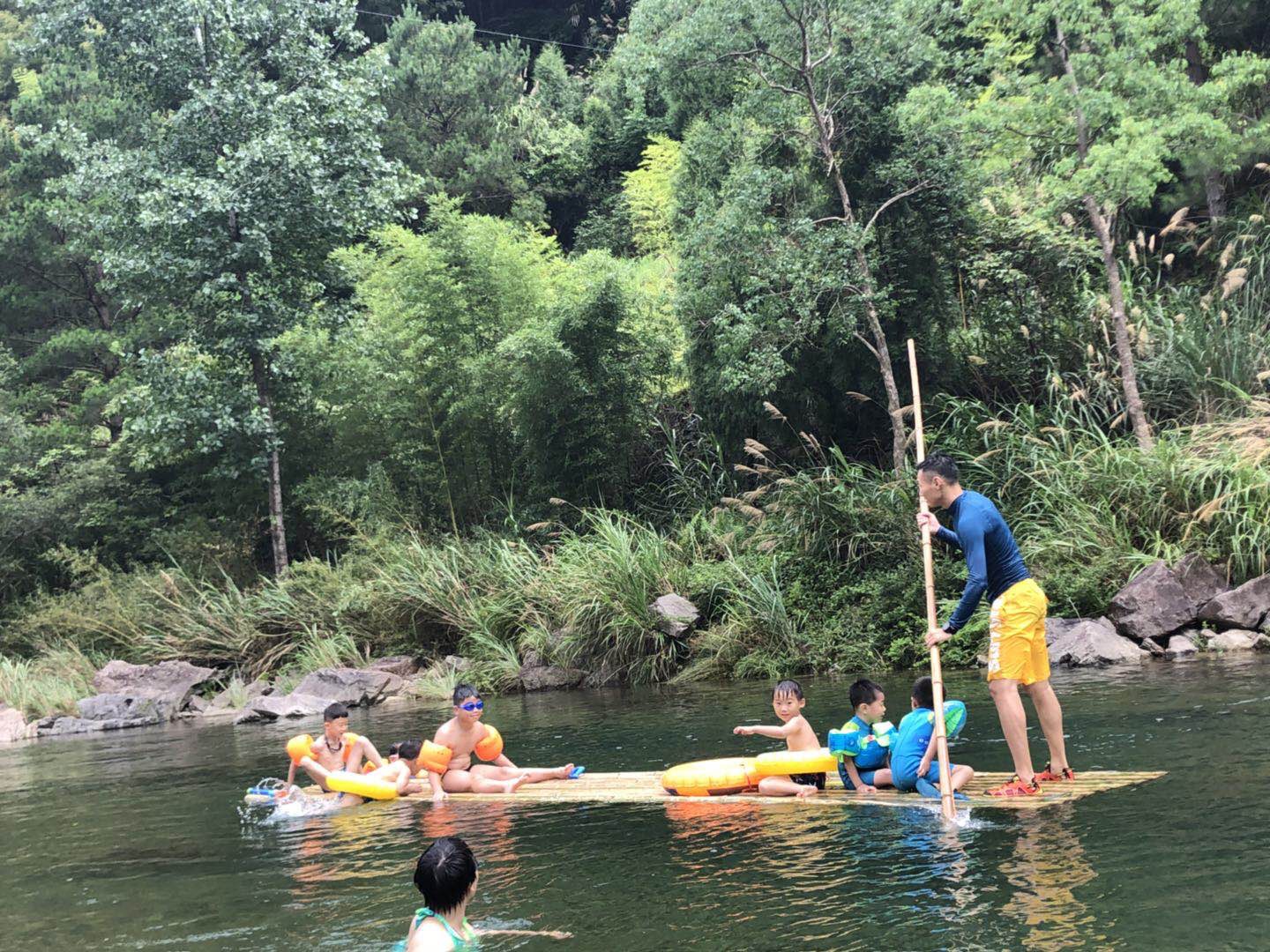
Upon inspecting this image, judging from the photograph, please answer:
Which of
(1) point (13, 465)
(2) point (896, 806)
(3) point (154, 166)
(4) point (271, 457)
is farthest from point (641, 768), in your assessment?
(1) point (13, 465)

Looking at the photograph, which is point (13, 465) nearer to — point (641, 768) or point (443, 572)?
point (443, 572)

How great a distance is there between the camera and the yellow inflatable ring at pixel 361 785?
28.3 ft

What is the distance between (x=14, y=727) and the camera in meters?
16.3

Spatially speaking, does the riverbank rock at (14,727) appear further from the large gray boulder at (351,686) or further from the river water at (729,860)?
the river water at (729,860)

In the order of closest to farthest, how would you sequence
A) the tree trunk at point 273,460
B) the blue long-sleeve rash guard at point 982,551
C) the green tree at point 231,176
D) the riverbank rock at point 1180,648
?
the blue long-sleeve rash guard at point 982,551 < the riverbank rock at point 1180,648 < the green tree at point 231,176 < the tree trunk at point 273,460

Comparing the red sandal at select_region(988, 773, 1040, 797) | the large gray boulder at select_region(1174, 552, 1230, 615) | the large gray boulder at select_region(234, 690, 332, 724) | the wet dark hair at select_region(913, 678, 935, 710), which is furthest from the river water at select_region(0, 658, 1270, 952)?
the large gray boulder at select_region(234, 690, 332, 724)

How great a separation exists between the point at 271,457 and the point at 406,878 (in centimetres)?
1462

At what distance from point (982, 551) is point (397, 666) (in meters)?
11.4

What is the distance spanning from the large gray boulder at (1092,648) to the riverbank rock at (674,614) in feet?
14.2

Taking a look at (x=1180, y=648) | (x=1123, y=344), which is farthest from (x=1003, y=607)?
(x=1123, y=344)

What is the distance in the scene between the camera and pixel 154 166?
62.7 ft

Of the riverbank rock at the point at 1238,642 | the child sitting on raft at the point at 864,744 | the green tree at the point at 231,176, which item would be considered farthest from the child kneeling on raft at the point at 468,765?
the green tree at the point at 231,176

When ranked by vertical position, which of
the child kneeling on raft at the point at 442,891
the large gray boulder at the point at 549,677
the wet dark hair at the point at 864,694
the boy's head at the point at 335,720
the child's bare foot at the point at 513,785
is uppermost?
the child kneeling on raft at the point at 442,891

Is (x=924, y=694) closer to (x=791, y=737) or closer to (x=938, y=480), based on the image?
(x=791, y=737)
